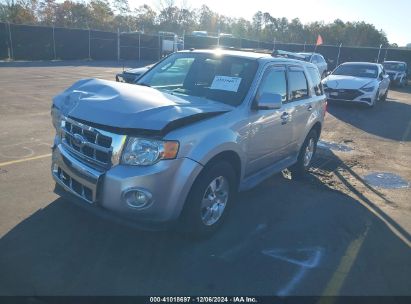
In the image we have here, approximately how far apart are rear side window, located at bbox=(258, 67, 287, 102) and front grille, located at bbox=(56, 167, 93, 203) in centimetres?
229

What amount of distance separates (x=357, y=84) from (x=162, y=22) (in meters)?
59.5

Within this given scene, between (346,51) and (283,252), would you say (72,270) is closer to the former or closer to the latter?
(283,252)

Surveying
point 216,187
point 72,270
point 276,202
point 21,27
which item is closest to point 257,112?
point 216,187

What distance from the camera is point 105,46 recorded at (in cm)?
3086

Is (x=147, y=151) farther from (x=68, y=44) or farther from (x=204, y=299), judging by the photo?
(x=68, y=44)

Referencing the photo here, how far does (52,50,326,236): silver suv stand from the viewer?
3.39 m

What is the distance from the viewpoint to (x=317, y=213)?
16.7 feet

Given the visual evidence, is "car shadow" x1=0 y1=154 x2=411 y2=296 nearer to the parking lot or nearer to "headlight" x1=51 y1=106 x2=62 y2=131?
the parking lot

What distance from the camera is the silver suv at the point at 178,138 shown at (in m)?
3.39

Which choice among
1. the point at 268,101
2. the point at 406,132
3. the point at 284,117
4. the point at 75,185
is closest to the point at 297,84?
the point at 284,117

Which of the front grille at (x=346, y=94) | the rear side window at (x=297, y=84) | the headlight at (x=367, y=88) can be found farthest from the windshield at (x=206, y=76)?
the headlight at (x=367, y=88)

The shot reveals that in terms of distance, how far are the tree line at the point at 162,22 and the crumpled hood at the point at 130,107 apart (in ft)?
136

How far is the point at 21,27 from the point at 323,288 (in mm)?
26793

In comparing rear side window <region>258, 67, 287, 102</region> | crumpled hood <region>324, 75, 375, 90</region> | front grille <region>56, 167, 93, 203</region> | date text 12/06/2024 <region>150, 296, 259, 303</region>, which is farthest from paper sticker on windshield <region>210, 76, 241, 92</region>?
crumpled hood <region>324, 75, 375, 90</region>
